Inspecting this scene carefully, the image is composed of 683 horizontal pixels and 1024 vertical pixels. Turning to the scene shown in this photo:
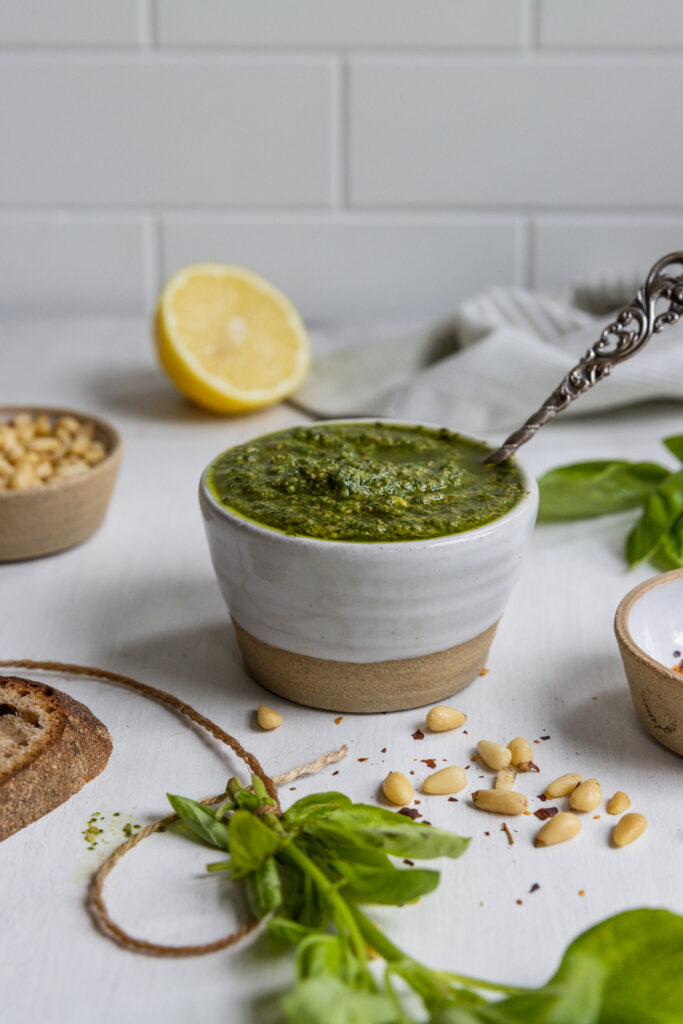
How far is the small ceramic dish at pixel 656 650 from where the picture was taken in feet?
3.17

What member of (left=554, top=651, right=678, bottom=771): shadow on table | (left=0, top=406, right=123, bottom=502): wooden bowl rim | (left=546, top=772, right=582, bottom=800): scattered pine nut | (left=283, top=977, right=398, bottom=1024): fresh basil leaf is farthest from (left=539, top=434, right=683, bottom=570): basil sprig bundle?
(left=283, top=977, right=398, bottom=1024): fresh basil leaf

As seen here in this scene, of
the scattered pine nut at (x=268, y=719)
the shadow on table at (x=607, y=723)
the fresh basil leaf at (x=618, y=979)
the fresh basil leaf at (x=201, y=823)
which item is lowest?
the shadow on table at (x=607, y=723)

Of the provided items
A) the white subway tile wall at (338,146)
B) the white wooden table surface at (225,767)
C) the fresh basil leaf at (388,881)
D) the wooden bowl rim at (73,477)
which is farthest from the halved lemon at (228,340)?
the fresh basil leaf at (388,881)

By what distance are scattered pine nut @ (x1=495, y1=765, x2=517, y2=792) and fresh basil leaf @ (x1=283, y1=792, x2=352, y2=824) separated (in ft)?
0.50

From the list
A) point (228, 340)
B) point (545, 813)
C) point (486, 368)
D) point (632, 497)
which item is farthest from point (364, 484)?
point (228, 340)

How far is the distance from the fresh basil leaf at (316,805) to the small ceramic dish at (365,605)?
0.57 ft

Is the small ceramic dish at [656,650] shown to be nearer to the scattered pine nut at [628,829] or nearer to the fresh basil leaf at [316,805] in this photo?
the scattered pine nut at [628,829]

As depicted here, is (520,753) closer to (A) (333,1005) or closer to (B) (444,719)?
(B) (444,719)

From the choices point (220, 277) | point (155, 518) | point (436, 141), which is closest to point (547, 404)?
point (155, 518)

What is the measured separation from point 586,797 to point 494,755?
0.30ft

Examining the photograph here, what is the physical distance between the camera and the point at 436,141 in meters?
2.31

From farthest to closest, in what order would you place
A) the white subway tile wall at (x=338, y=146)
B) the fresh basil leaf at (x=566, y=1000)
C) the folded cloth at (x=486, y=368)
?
1. the white subway tile wall at (x=338, y=146)
2. the folded cloth at (x=486, y=368)
3. the fresh basil leaf at (x=566, y=1000)

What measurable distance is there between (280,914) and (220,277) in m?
1.38

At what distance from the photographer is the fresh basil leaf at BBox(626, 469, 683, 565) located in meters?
1.36
